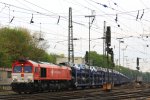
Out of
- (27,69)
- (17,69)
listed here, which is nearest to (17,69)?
(17,69)

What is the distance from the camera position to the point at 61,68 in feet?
165

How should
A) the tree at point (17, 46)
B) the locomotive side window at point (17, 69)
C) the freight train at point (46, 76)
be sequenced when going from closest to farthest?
the freight train at point (46, 76) < the locomotive side window at point (17, 69) < the tree at point (17, 46)

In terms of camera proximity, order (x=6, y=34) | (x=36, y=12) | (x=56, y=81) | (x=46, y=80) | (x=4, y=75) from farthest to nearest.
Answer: (x=6, y=34) < (x=4, y=75) < (x=56, y=81) < (x=46, y=80) < (x=36, y=12)

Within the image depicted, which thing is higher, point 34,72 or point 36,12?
point 36,12

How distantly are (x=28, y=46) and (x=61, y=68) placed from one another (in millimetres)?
48188

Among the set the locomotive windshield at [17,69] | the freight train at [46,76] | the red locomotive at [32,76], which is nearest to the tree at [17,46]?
→ the freight train at [46,76]

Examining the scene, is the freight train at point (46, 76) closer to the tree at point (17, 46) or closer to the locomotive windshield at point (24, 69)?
the locomotive windshield at point (24, 69)

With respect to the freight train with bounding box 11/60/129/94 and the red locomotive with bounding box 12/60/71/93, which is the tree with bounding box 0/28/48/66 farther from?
the red locomotive with bounding box 12/60/71/93

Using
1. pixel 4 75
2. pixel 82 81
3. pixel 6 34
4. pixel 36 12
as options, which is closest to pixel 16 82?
pixel 36 12

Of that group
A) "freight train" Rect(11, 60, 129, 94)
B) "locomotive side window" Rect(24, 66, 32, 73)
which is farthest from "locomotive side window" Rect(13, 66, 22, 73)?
"locomotive side window" Rect(24, 66, 32, 73)

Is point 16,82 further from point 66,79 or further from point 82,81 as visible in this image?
point 82,81

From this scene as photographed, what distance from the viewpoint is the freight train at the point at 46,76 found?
41.9 meters

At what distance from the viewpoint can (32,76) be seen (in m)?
42.0

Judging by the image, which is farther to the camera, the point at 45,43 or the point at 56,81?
the point at 45,43
